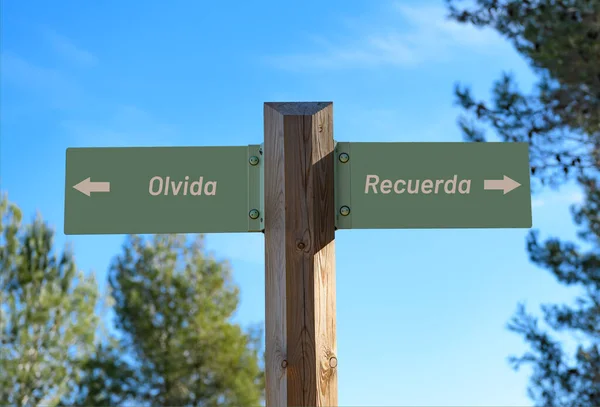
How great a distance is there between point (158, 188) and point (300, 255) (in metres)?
0.39

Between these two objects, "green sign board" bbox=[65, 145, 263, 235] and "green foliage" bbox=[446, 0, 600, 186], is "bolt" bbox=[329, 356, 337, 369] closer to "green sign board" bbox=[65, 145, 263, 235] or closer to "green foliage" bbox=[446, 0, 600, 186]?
"green sign board" bbox=[65, 145, 263, 235]

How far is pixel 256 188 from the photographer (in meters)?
1.57

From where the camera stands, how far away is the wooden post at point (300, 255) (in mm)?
1419

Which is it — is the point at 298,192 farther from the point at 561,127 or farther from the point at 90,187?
the point at 561,127

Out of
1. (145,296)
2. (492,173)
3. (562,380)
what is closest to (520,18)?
(562,380)

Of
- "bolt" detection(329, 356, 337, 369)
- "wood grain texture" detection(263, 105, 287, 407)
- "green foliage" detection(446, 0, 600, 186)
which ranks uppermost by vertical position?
"green foliage" detection(446, 0, 600, 186)

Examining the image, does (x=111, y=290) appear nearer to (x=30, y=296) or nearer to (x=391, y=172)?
(x=30, y=296)

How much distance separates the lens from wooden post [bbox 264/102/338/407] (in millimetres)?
1419

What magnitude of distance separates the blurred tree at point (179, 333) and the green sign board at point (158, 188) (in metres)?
12.1

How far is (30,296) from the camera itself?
12352 mm

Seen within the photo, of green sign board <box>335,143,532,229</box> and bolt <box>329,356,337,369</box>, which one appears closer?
bolt <box>329,356,337,369</box>

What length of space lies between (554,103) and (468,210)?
598cm

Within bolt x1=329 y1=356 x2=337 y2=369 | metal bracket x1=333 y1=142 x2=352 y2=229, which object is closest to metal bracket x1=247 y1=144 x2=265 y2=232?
metal bracket x1=333 y1=142 x2=352 y2=229

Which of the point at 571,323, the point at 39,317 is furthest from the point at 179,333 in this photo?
the point at 571,323
